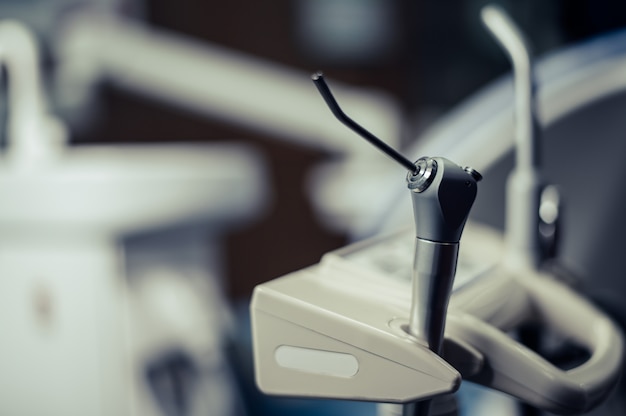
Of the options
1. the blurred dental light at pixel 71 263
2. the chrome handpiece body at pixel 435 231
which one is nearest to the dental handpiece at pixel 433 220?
the chrome handpiece body at pixel 435 231

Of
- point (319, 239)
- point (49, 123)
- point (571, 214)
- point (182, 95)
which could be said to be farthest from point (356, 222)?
point (571, 214)

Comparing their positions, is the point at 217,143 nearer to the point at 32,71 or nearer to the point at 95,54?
the point at 95,54

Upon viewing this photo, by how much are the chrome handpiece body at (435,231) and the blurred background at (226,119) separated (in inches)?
27.9

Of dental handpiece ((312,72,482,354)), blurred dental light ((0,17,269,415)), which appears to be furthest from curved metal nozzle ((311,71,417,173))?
blurred dental light ((0,17,269,415))

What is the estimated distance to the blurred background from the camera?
1.05 metres

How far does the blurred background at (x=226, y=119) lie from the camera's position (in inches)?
41.4

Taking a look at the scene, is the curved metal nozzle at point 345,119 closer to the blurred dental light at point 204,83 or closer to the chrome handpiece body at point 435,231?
the chrome handpiece body at point 435,231

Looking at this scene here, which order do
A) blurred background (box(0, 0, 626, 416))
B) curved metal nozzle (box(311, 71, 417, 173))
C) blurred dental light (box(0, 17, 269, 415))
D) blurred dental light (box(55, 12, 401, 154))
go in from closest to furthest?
1. curved metal nozzle (box(311, 71, 417, 173))
2. blurred dental light (box(0, 17, 269, 415))
3. blurred background (box(0, 0, 626, 416))
4. blurred dental light (box(55, 12, 401, 154))

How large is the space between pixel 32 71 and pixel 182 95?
2.54ft

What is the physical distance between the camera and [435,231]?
315 millimetres

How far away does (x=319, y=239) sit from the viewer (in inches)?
78.5

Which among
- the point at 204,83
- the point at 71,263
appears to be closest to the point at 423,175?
the point at 71,263

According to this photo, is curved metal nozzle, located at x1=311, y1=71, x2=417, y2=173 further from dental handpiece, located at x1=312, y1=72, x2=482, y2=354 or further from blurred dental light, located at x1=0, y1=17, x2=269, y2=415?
blurred dental light, located at x1=0, y1=17, x2=269, y2=415

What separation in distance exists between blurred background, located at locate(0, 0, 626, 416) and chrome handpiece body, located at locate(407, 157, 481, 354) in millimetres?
709
